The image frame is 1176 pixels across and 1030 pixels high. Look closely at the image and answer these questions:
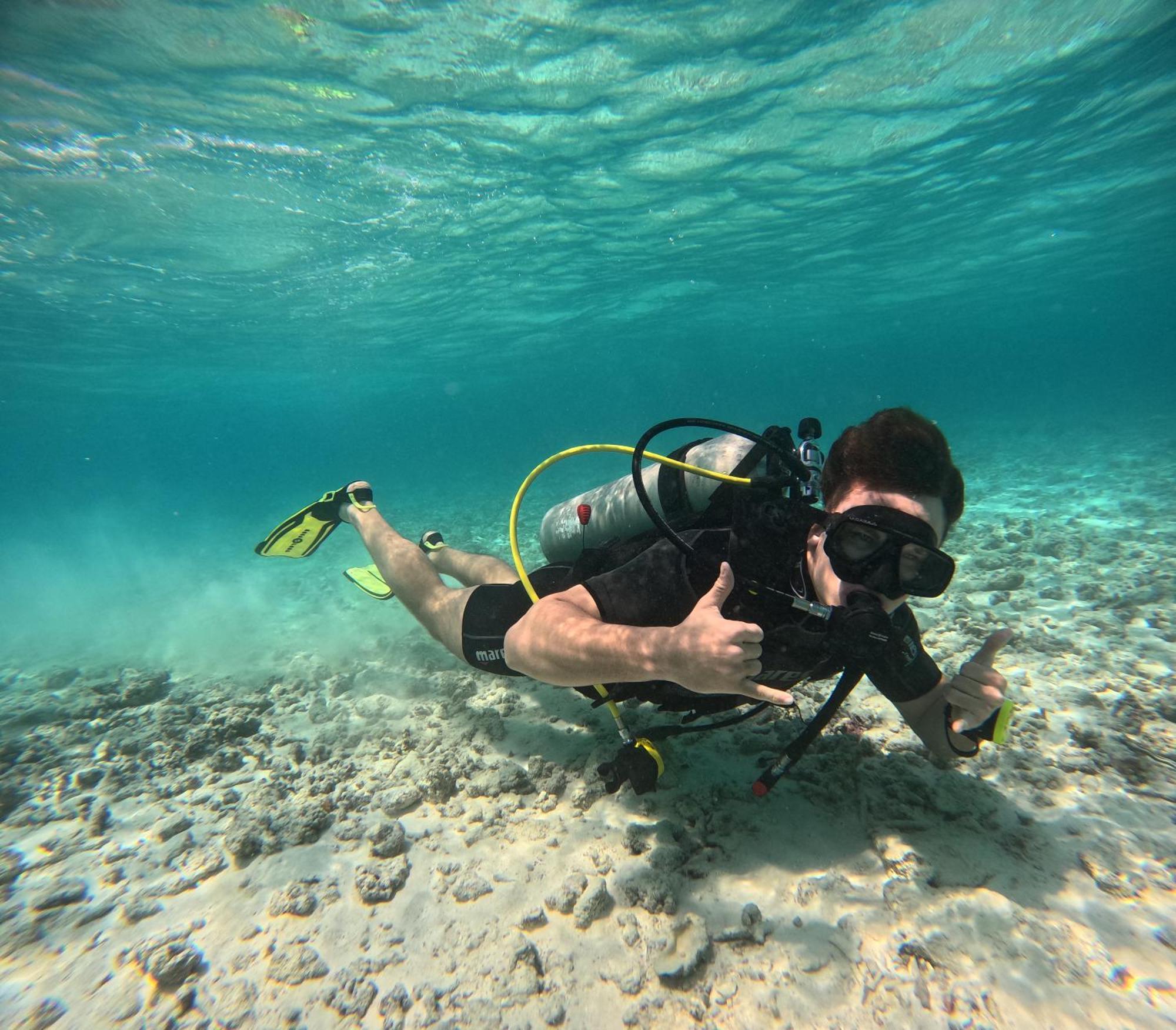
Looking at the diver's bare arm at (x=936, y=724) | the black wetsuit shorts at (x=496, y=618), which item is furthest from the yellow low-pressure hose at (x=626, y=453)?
the diver's bare arm at (x=936, y=724)

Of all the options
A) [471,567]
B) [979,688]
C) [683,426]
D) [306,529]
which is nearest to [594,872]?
[979,688]

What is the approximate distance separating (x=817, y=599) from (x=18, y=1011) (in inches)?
164

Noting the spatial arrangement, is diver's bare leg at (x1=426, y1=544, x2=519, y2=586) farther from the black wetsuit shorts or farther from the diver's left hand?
the diver's left hand

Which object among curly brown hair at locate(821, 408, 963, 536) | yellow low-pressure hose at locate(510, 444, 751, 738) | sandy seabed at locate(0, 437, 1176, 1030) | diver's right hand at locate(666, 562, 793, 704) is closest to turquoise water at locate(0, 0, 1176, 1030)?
sandy seabed at locate(0, 437, 1176, 1030)

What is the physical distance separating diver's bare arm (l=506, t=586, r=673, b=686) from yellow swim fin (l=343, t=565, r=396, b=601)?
13.4 ft

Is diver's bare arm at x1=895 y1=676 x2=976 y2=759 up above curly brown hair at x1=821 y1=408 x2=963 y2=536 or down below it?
below

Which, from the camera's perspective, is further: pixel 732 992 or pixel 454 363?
pixel 454 363

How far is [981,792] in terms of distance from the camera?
320 cm

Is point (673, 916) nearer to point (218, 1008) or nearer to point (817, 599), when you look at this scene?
point (817, 599)

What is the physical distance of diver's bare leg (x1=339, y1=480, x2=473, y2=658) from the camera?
4371 millimetres

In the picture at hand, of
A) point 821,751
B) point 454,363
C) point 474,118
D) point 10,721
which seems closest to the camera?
point 821,751

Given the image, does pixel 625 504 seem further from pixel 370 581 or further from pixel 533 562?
pixel 533 562

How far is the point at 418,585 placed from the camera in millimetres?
4949

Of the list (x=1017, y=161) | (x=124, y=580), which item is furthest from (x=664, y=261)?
(x=124, y=580)
